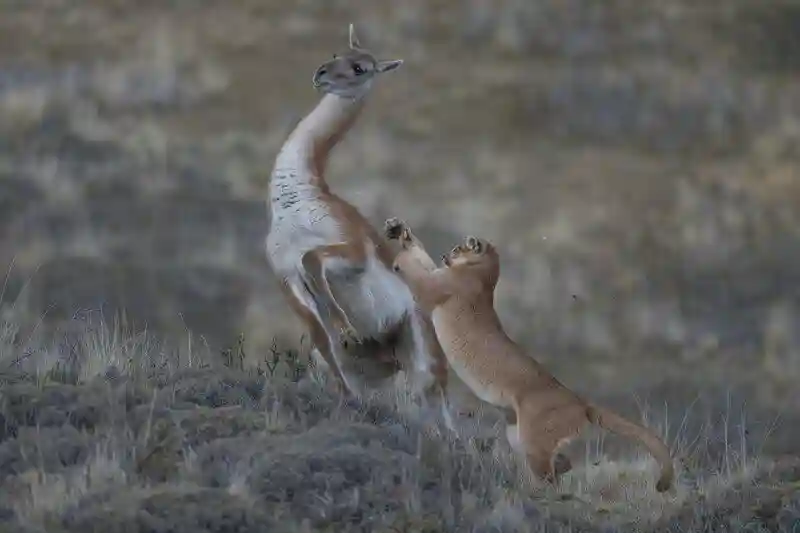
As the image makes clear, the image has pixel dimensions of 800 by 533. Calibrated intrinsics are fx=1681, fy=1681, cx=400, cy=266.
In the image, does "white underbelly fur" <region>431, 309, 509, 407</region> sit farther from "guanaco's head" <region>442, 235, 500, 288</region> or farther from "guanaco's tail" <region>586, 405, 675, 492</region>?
"guanaco's tail" <region>586, 405, 675, 492</region>

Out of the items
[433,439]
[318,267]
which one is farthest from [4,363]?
[433,439]

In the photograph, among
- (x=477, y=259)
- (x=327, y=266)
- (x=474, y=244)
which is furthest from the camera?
(x=474, y=244)

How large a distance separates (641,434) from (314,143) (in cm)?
302

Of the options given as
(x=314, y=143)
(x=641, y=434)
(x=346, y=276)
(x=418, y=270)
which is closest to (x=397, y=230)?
(x=418, y=270)

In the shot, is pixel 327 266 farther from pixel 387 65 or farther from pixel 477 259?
pixel 387 65

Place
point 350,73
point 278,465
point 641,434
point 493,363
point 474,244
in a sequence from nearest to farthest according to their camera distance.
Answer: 1. point 278,465
2. point 641,434
3. point 493,363
4. point 474,244
5. point 350,73

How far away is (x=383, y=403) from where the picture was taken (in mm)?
10336

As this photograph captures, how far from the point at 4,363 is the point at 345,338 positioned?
2.12 metres

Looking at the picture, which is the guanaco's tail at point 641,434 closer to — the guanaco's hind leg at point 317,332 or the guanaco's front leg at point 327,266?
the guanaco's hind leg at point 317,332

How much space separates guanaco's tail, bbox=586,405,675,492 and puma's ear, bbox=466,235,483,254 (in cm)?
153

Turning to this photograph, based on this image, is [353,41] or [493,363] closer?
[493,363]

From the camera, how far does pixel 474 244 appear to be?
10.8 m

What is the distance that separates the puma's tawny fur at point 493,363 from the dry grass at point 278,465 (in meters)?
0.22

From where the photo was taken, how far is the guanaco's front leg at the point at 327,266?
34.4ft
